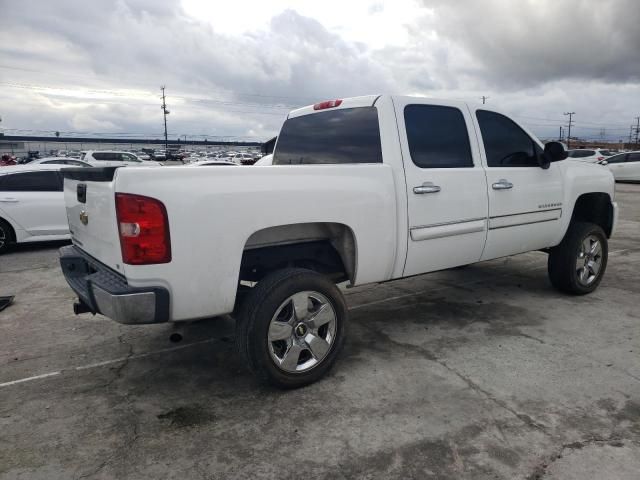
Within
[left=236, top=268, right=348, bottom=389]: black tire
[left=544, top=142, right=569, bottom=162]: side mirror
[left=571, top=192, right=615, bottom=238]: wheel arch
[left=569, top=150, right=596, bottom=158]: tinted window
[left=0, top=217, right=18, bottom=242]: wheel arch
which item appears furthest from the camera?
[left=569, top=150, right=596, bottom=158]: tinted window

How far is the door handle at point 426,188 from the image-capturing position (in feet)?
12.1

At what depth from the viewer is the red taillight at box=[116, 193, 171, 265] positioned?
263 centimetres

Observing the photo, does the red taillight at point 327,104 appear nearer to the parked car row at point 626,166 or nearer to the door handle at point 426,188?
the door handle at point 426,188

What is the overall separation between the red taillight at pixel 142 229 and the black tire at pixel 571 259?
414 centimetres

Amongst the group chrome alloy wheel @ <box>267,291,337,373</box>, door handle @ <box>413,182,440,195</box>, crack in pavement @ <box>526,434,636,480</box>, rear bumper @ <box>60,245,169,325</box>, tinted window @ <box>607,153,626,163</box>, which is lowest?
crack in pavement @ <box>526,434,636,480</box>

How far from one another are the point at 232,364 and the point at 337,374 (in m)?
0.83

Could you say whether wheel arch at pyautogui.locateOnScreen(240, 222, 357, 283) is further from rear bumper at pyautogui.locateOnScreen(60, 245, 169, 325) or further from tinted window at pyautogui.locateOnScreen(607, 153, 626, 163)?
tinted window at pyautogui.locateOnScreen(607, 153, 626, 163)

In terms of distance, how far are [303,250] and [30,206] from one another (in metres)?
6.90

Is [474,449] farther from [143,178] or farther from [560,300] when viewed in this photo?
[560,300]

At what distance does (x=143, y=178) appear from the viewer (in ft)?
8.64

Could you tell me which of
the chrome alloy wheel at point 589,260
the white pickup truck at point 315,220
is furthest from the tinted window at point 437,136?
the chrome alloy wheel at point 589,260

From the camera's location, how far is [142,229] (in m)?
2.64

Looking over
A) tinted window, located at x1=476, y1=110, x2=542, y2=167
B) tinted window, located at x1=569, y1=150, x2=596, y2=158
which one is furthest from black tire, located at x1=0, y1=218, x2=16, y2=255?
tinted window, located at x1=569, y1=150, x2=596, y2=158

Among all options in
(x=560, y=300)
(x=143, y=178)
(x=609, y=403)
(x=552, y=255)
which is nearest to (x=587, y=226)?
(x=552, y=255)
